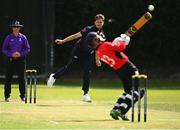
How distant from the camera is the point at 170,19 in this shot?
1470 inches

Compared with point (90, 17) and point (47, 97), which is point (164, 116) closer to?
point (47, 97)

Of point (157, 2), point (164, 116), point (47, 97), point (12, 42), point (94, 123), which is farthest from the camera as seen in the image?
point (157, 2)

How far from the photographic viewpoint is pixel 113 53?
45.5 ft

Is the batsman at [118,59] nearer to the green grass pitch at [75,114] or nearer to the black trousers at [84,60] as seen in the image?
the green grass pitch at [75,114]

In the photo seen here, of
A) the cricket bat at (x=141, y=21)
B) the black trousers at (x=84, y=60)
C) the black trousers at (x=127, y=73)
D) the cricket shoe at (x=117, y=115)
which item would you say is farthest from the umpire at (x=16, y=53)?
the cricket bat at (x=141, y=21)

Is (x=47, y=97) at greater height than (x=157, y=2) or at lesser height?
lesser

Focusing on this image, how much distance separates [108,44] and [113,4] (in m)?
24.4

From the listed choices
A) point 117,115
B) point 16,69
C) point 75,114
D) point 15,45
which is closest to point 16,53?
point 15,45

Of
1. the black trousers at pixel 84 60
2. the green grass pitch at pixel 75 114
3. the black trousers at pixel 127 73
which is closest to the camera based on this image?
the green grass pitch at pixel 75 114

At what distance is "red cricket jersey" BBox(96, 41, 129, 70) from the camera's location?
13.8m

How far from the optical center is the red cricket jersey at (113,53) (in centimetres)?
1380

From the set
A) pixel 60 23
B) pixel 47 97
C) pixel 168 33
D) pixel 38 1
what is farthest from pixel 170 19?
pixel 47 97

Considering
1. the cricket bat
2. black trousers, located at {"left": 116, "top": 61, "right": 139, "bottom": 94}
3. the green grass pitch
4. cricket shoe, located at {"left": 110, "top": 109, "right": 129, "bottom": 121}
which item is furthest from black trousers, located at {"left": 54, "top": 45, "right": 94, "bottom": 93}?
the cricket bat

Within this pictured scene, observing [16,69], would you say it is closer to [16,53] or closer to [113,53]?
[16,53]
